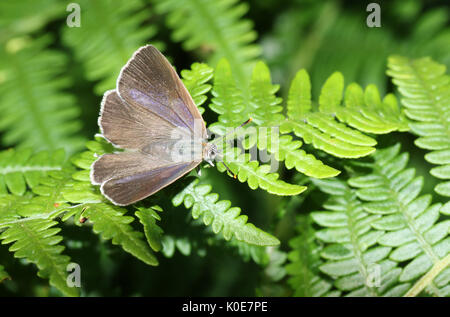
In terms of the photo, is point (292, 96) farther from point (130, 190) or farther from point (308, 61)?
point (308, 61)

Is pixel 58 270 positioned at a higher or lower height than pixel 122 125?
lower

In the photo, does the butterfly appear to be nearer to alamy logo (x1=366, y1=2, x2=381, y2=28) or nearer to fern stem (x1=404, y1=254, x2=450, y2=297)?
fern stem (x1=404, y1=254, x2=450, y2=297)

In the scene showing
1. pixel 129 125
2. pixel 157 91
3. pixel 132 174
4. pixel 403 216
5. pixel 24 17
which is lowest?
pixel 403 216

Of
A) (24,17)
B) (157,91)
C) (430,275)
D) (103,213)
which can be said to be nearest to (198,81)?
(157,91)

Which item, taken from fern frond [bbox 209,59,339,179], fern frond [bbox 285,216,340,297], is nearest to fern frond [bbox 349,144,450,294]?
fern frond [bbox 285,216,340,297]

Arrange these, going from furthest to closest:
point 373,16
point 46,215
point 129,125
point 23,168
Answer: point 373,16, point 23,168, point 129,125, point 46,215

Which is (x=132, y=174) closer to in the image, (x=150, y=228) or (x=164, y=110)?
(x=150, y=228)

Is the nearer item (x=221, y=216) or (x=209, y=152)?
(x=221, y=216)
